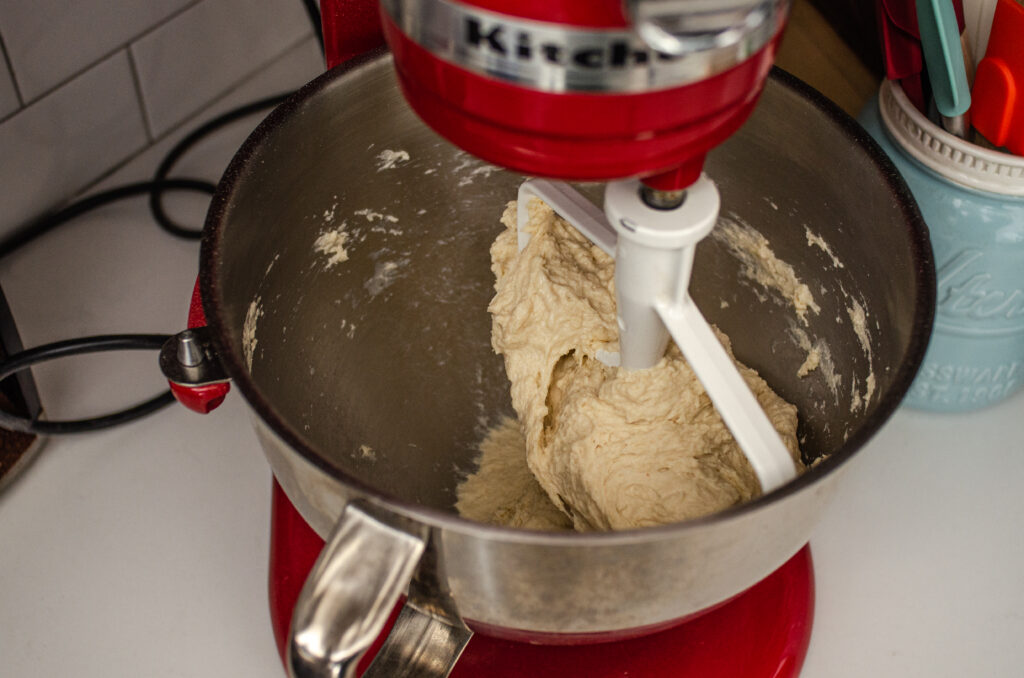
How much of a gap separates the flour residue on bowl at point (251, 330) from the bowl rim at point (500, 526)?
0.24 ft

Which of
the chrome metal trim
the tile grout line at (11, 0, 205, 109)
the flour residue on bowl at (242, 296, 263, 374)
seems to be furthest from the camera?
the tile grout line at (11, 0, 205, 109)

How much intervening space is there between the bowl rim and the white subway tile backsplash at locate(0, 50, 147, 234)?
34 cm

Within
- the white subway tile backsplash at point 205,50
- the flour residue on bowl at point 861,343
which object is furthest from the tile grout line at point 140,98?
the flour residue on bowl at point 861,343

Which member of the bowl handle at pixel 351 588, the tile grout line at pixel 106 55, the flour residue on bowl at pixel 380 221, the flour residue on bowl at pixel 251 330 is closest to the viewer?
the bowl handle at pixel 351 588

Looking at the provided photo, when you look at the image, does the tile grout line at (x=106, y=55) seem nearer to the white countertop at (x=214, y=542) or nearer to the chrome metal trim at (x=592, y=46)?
the white countertop at (x=214, y=542)

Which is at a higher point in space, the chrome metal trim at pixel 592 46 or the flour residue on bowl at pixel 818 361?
the chrome metal trim at pixel 592 46

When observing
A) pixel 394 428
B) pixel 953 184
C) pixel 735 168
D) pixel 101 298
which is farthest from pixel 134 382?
pixel 953 184

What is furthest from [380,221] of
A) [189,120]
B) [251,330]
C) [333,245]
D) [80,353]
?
[189,120]

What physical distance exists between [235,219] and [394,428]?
9.1 inches

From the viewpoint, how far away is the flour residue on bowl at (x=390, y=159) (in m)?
0.66

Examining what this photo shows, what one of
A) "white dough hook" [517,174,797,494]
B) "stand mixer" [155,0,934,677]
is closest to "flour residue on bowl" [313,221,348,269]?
"stand mixer" [155,0,934,677]

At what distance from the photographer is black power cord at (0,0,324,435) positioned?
2.28 feet

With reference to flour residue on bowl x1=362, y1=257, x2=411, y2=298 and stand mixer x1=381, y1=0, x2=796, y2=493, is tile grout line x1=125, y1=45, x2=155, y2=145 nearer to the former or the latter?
flour residue on bowl x1=362, y1=257, x2=411, y2=298

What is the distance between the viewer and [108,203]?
2.89 ft
